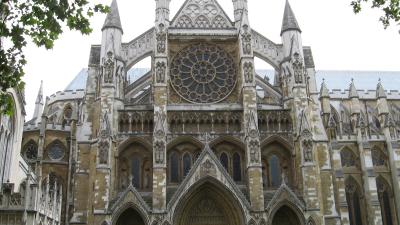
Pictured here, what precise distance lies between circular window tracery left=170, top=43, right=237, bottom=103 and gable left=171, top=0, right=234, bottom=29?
64.1 inches

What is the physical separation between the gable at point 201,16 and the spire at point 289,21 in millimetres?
3545

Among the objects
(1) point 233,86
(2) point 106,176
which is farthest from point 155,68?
(2) point 106,176

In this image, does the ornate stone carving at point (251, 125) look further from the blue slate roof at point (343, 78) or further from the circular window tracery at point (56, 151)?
the blue slate roof at point (343, 78)

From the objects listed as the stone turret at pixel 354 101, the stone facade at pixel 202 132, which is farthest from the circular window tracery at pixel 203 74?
the stone turret at pixel 354 101

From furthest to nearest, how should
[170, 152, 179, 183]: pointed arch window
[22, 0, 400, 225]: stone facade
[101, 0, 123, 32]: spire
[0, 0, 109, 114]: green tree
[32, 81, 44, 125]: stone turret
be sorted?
[32, 81, 44, 125]: stone turret → [101, 0, 123, 32]: spire → [170, 152, 179, 183]: pointed arch window → [22, 0, 400, 225]: stone facade → [0, 0, 109, 114]: green tree

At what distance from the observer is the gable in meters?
32.1

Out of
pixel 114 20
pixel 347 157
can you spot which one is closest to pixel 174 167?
pixel 114 20

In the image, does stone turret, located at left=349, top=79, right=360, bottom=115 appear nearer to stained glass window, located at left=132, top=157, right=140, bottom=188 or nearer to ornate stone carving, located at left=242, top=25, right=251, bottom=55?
ornate stone carving, located at left=242, top=25, right=251, bottom=55

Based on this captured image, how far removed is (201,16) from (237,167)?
1069cm

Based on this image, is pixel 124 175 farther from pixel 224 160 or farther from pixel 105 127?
pixel 224 160

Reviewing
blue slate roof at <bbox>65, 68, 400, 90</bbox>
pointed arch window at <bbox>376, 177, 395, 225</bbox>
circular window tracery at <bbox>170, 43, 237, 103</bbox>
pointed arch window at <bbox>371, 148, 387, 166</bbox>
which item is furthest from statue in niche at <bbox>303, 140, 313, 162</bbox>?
blue slate roof at <bbox>65, 68, 400, 90</bbox>

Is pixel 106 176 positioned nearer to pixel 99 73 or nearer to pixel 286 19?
pixel 99 73

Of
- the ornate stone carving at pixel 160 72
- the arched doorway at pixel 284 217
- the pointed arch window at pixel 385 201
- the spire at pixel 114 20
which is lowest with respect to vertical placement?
the arched doorway at pixel 284 217

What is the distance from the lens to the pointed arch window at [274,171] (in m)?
29.1
